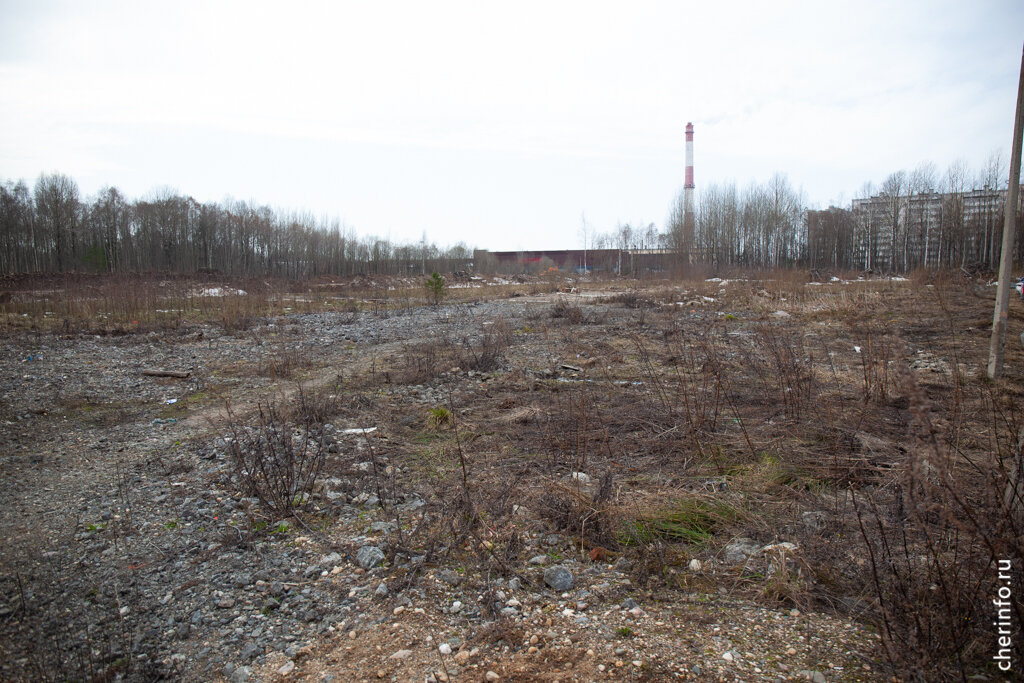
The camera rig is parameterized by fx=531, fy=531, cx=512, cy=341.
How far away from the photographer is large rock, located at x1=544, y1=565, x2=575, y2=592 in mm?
2539

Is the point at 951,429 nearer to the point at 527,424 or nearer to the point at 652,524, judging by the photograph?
the point at 652,524

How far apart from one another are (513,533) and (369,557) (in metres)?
0.78

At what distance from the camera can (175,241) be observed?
44594 millimetres

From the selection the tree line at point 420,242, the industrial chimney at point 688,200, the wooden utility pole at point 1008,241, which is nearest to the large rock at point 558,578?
the wooden utility pole at point 1008,241

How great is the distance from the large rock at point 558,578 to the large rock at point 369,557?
897mm

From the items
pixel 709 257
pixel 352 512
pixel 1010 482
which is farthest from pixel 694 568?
pixel 709 257

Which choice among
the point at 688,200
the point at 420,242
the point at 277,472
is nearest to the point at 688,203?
the point at 688,200

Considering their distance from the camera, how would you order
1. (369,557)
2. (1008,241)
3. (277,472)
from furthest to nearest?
(1008,241), (277,472), (369,557)

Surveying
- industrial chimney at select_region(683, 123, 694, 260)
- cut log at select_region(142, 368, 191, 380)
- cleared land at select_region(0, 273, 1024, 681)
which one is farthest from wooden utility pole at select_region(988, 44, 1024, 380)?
industrial chimney at select_region(683, 123, 694, 260)

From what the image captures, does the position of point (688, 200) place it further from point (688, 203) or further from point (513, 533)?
point (513, 533)

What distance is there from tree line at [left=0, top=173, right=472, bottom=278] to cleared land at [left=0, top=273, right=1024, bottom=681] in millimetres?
37117

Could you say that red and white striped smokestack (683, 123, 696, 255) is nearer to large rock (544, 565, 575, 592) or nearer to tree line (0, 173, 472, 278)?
tree line (0, 173, 472, 278)

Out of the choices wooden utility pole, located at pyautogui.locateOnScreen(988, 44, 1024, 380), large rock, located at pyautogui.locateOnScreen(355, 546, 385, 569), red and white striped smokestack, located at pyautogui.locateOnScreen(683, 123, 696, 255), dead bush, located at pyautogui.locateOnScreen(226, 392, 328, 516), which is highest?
red and white striped smokestack, located at pyautogui.locateOnScreen(683, 123, 696, 255)

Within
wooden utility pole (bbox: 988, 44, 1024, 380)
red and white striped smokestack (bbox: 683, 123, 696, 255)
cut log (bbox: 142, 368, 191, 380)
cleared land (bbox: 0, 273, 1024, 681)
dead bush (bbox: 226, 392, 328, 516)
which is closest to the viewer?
cleared land (bbox: 0, 273, 1024, 681)
